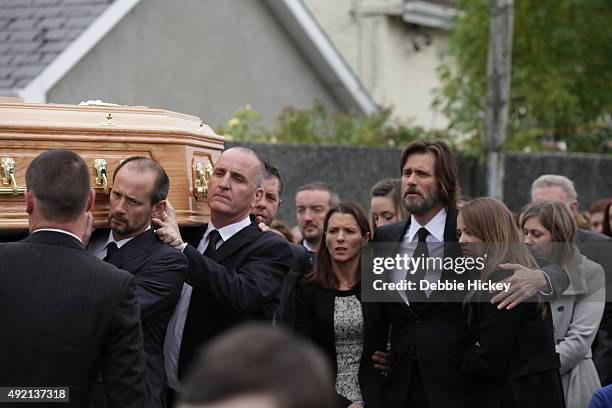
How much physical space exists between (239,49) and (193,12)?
1046 mm

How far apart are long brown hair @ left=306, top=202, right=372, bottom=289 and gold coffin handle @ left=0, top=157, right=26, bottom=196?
1.81 metres

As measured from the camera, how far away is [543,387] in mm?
5488

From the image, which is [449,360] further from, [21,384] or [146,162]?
[21,384]

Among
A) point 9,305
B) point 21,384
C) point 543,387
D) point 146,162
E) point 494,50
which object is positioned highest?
point 494,50

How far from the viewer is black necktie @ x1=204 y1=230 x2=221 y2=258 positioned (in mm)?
5469

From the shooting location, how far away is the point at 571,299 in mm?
6453

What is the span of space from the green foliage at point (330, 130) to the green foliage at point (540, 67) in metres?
1.95

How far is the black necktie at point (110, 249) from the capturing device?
4.99m

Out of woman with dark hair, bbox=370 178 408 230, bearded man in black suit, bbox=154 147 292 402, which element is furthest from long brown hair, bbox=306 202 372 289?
woman with dark hair, bbox=370 178 408 230

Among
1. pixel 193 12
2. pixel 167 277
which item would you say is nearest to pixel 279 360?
pixel 167 277

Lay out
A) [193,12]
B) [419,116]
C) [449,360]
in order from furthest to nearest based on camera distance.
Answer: [419,116], [193,12], [449,360]

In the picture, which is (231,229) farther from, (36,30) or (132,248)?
(36,30)

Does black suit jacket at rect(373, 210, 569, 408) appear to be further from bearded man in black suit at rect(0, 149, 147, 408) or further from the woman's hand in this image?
bearded man in black suit at rect(0, 149, 147, 408)

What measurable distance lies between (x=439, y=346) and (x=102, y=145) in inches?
73.2
